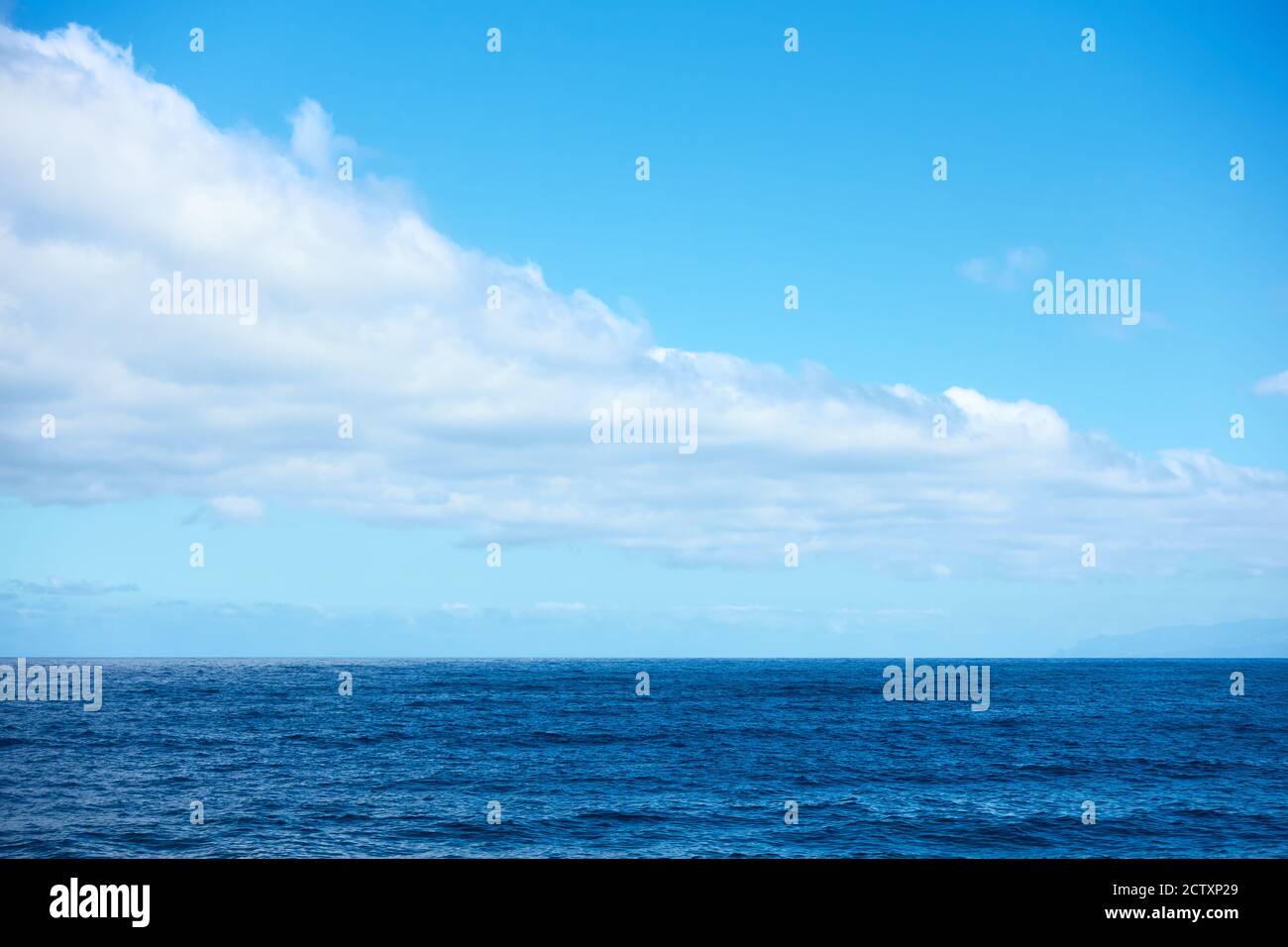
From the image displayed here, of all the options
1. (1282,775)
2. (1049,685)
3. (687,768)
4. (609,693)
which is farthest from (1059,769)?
(1049,685)

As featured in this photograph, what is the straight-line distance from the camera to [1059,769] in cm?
4403

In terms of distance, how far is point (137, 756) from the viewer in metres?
45.2

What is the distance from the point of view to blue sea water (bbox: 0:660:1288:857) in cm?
2873

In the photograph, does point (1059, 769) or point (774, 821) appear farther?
point (1059, 769)

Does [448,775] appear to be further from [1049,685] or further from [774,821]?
[1049,685]

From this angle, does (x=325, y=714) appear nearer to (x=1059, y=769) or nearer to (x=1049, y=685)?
(x=1059, y=769)

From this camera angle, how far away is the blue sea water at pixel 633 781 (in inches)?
1131

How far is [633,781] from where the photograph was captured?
3894 centimetres
